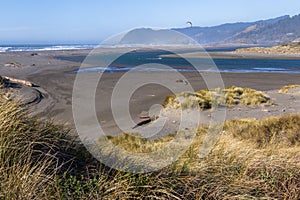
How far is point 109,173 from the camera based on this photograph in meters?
3.50

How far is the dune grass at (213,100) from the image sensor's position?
1655cm

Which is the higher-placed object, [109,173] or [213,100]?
[109,173]

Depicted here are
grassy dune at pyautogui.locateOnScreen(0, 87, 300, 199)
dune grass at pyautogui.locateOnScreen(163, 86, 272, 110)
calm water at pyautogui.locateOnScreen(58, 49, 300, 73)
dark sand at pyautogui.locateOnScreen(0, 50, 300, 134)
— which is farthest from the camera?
calm water at pyautogui.locateOnScreen(58, 49, 300, 73)

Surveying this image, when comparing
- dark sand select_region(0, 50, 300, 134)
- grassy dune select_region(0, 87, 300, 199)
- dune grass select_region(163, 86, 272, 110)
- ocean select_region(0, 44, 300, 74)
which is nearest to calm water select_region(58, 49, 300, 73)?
ocean select_region(0, 44, 300, 74)

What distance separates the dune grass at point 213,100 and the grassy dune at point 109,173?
11971mm

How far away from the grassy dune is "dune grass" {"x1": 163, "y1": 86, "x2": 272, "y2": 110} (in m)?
12.0

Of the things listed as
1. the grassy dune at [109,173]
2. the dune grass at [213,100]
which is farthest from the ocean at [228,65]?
the grassy dune at [109,173]

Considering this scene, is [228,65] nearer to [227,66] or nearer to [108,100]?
[227,66]

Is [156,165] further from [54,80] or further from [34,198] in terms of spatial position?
[54,80]

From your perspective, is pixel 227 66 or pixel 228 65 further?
pixel 228 65

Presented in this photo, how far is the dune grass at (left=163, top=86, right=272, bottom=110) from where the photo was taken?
16.5 metres

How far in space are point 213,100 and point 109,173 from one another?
14.4 meters

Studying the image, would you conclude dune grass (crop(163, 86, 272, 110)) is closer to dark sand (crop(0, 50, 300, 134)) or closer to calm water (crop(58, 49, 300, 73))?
dark sand (crop(0, 50, 300, 134))

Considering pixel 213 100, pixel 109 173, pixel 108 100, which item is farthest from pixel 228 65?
pixel 109 173
